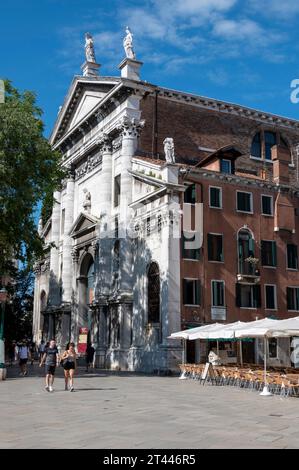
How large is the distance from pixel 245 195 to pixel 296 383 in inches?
669

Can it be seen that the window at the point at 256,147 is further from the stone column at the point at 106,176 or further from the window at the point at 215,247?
the window at the point at 215,247

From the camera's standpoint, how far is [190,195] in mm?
32281

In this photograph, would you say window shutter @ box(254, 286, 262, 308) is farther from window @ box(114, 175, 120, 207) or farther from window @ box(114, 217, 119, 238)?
window @ box(114, 175, 120, 207)

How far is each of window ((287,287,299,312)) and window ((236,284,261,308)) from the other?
2.31 m

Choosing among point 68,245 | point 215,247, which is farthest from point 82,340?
point 215,247

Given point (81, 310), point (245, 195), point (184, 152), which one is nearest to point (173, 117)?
point (184, 152)

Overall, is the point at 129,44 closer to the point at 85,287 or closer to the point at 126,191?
the point at 126,191

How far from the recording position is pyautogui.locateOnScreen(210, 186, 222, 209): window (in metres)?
32.6

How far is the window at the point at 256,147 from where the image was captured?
42000 millimetres

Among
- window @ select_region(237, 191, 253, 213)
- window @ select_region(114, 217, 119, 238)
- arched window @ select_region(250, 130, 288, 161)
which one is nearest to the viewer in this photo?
window @ select_region(237, 191, 253, 213)

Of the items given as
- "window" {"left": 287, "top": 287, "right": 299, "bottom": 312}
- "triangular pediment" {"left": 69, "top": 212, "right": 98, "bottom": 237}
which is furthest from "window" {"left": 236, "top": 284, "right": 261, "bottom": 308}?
"triangular pediment" {"left": 69, "top": 212, "right": 98, "bottom": 237}

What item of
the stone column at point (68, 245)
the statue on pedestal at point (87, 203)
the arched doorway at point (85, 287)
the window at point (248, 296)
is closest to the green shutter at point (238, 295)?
the window at point (248, 296)

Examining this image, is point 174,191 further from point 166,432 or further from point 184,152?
point 166,432

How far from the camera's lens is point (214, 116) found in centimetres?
4066
